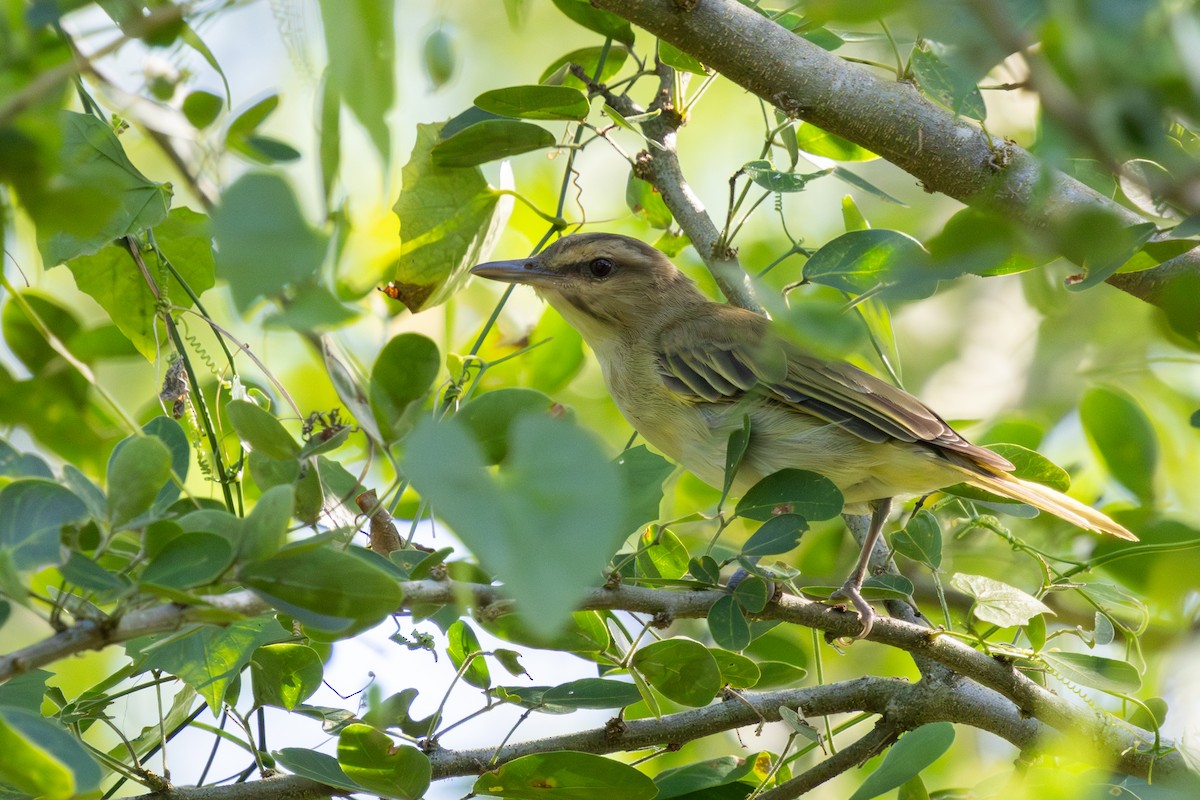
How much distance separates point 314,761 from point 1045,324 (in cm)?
541

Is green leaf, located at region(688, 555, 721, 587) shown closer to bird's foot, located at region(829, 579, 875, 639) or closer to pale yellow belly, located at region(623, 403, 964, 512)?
bird's foot, located at region(829, 579, 875, 639)

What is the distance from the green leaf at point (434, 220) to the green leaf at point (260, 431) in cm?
125

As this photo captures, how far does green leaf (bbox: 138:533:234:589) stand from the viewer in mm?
Answer: 1542

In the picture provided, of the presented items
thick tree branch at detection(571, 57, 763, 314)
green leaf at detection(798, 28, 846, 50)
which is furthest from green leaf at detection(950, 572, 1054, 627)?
green leaf at detection(798, 28, 846, 50)

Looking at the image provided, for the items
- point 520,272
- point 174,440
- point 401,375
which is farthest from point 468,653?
point 520,272

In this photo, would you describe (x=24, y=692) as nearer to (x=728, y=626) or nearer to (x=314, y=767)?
(x=314, y=767)

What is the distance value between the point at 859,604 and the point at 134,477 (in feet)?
7.03

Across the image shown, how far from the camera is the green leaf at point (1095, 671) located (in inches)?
106

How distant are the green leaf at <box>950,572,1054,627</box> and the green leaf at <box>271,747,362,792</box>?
5.22ft

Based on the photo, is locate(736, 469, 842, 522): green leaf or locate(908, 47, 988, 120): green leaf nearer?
locate(908, 47, 988, 120): green leaf

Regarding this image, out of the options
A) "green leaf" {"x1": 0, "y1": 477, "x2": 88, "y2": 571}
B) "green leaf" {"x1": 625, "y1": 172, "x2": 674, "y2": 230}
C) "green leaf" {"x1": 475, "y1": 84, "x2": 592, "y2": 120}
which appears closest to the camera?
"green leaf" {"x1": 0, "y1": 477, "x2": 88, "y2": 571}

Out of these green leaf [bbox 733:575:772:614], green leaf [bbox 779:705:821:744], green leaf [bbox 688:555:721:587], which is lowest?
green leaf [bbox 779:705:821:744]

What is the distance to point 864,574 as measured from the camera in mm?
3605

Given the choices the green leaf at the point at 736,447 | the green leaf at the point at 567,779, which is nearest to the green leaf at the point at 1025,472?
the green leaf at the point at 736,447
